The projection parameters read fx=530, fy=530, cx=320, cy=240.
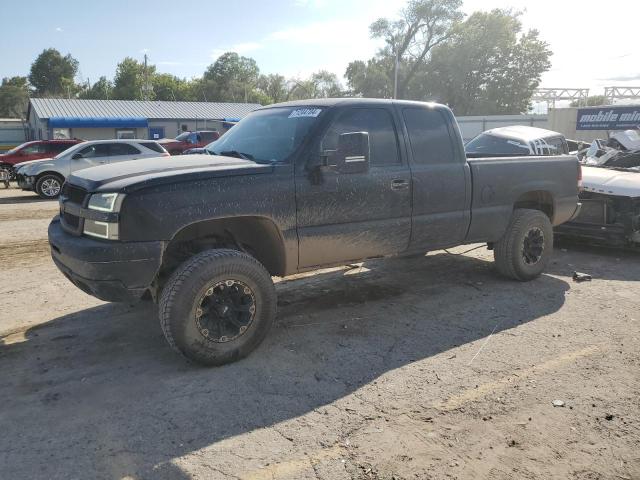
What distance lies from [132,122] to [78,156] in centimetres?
2419

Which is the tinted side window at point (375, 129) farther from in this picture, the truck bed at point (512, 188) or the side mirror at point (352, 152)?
the truck bed at point (512, 188)

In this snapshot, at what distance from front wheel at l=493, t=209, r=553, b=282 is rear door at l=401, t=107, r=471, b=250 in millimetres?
839

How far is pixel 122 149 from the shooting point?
15.3 metres

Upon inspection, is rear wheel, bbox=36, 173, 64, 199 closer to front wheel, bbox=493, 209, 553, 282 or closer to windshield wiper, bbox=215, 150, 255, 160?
windshield wiper, bbox=215, 150, 255, 160

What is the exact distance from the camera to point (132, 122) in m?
38.0

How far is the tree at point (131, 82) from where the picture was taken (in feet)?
240

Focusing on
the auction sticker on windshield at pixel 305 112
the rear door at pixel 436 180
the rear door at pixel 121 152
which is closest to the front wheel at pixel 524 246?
the rear door at pixel 436 180

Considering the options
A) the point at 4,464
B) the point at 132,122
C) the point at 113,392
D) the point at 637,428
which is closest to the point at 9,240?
the point at 113,392

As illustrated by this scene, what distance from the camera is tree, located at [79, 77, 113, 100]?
7962 centimetres

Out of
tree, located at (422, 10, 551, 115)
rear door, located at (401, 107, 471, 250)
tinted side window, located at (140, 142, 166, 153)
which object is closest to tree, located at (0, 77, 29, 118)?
tree, located at (422, 10, 551, 115)

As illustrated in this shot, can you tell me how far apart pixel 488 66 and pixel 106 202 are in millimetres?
53641

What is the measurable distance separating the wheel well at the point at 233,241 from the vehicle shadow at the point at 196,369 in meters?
0.68

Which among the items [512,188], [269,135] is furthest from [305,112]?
[512,188]

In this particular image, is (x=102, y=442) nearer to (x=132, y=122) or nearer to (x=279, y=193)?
(x=279, y=193)
